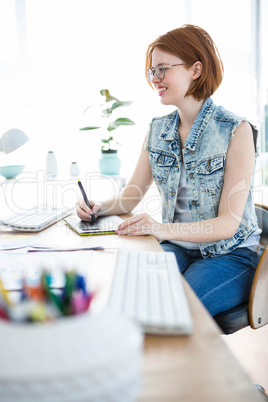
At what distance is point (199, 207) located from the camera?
1.27 meters

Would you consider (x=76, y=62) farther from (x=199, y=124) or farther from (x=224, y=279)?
(x=224, y=279)

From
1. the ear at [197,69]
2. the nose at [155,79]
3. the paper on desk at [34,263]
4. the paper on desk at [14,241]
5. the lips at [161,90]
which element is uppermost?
the ear at [197,69]

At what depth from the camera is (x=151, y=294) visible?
562 mm

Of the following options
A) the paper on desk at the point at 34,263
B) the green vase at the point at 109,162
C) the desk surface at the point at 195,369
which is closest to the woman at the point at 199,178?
the paper on desk at the point at 34,263

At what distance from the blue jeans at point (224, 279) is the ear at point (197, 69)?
25.2 inches

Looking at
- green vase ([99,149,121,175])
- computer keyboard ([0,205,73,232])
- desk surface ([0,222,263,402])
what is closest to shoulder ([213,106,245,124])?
computer keyboard ([0,205,73,232])

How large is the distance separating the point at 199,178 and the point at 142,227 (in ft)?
1.11

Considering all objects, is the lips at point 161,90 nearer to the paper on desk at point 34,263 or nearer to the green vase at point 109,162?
the paper on desk at point 34,263

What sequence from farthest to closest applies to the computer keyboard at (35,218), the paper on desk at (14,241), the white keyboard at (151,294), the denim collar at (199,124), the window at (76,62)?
the window at (76,62) → the denim collar at (199,124) → the computer keyboard at (35,218) → the paper on desk at (14,241) → the white keyboard at (151,294)

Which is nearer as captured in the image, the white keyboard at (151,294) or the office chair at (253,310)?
the white keyboard at (151,294)

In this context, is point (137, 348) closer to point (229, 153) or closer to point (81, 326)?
point (81, 326)

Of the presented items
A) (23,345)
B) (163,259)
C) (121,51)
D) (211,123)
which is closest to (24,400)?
(23,345)

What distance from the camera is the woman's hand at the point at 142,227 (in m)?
1.03

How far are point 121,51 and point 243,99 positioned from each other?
113 centimetres
